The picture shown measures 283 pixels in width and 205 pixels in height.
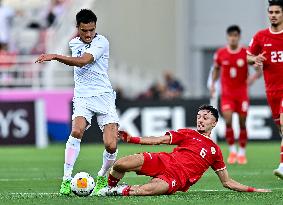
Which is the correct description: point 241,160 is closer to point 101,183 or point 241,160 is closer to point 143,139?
point 101,183

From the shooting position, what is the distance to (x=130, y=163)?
37.3 ft

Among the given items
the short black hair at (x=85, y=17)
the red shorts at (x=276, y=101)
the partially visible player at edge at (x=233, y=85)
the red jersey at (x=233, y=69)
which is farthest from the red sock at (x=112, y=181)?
the red jersey at (x=233, y=69)

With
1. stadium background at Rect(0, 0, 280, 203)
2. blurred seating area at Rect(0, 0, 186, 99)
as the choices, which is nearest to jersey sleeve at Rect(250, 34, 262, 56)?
stadium background at Rect(0, 0, 280, 203)

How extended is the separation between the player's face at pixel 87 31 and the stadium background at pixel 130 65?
2751 millimetres

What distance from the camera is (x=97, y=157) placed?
20125 millimetres

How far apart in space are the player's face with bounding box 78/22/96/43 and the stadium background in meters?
2.75

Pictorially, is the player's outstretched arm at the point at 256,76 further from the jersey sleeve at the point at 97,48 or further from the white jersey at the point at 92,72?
the jersey sleeve at the point at 97,48

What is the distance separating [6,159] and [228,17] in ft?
53.2

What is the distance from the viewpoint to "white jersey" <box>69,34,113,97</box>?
488 inches

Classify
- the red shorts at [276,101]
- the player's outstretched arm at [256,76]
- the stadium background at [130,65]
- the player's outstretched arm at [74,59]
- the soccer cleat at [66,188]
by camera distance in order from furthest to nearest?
1. the stadium background at [130,65]
2. the player's outstretched arm at [256,76]
3. the red shorts at [276,101]
4. the soccer cleat at [66,188]
5. the player's outstretched arm at [74,59]

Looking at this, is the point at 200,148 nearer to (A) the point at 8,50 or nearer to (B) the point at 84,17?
(B) the point at 84,17

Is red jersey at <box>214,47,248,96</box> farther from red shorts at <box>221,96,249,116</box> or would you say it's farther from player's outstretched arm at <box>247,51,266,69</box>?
player's outstretched arm at <box>247,51,266,69</box>

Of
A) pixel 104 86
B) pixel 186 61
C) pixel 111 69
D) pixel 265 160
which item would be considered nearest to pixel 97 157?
pixel 265 160

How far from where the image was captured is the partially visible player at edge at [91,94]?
12188mm
